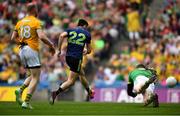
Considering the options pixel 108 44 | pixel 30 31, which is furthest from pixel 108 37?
pixel 30 31

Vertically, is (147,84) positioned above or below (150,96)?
above

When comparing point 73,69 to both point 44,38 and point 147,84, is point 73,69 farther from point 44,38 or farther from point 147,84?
point 44,38

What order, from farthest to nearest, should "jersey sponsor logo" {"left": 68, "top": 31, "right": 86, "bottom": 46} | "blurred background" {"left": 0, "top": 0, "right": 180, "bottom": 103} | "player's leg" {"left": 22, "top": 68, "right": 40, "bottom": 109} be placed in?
"blurred background" {"left": 0, "top": 0, "right": 180, "bottom": 103} < "jersey sponsor logo" {"left": 68, "top": 31, "right": 86, "bottom": 46} < "player's leg" {"left": 22, "top": 68, "right": 40, "bottom": 109}

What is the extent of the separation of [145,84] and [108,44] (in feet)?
42.5

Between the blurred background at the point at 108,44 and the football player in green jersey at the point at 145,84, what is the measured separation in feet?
22.6

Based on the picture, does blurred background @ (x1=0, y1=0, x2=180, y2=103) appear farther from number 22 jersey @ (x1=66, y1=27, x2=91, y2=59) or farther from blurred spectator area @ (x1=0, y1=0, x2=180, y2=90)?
number 22 jersey @ (x1=66, y1=27, x2=91, y2=59)

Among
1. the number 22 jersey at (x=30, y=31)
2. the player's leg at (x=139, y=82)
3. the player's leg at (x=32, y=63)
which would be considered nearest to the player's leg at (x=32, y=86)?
the player's leg at (x=32, y=63)

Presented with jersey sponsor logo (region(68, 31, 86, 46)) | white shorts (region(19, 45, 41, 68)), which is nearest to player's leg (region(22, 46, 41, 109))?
white shorts (region(19, 45, 41, 68))

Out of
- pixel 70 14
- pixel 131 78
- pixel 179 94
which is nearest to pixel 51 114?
pixel 131 78

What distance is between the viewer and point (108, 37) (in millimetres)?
34531

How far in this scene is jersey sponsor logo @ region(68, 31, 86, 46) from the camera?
21.8 metres

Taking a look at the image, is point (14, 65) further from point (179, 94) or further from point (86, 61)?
point (179, 94)

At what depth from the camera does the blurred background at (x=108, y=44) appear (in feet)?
101

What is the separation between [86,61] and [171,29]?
3.88 metres
